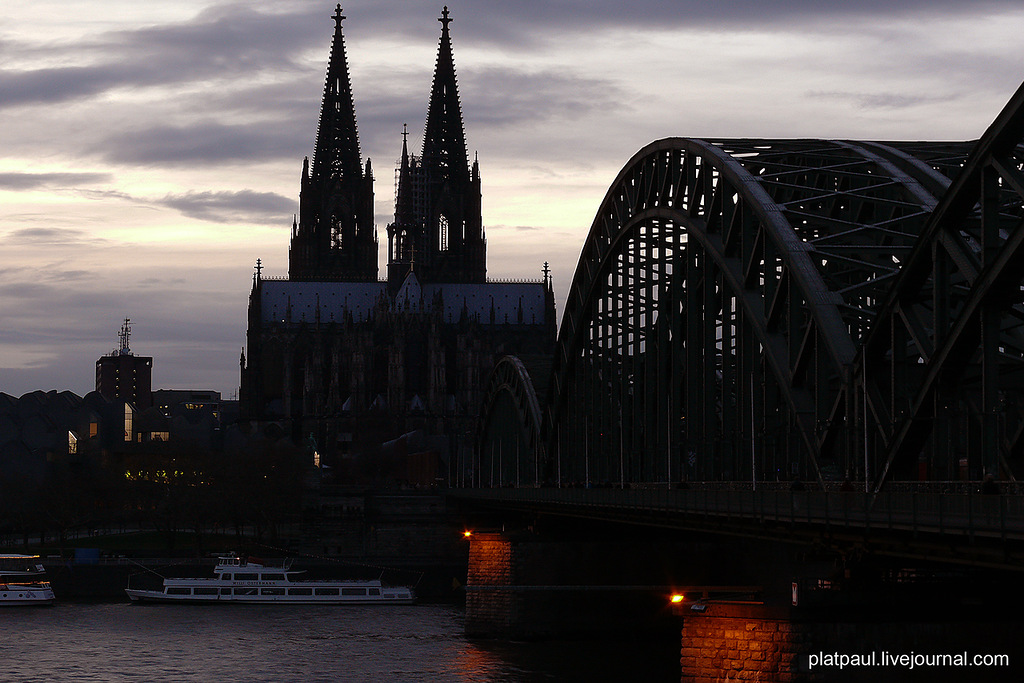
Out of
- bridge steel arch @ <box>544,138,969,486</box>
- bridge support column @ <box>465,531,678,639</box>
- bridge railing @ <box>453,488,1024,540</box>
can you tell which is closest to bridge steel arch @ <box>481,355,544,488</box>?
bridge support column @ <box>465,531,678,639</box>

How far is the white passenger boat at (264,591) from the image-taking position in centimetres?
9762

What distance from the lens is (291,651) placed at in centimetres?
6744

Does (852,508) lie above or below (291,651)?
above

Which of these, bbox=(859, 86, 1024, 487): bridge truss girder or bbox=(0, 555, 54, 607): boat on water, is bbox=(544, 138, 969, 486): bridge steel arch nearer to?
bbox=(859, 86, 1024, 487): bridge truss girder

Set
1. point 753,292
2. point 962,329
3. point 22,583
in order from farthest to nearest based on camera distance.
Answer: point 22,583
point 753,292
point 962,329

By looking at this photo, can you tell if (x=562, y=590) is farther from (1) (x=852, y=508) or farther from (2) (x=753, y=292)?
(1) (x=852, y=508)

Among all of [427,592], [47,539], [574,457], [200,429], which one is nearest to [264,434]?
[200,429]

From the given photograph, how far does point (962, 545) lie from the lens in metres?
27.7

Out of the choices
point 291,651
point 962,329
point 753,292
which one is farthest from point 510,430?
point 962,329

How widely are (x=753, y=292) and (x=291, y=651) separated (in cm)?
2820

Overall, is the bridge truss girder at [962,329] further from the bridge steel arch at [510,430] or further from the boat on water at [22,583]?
the boat on water at [22,583]

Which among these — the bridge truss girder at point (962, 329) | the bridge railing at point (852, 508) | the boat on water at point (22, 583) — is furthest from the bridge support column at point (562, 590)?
the boat on water at point (22, 583)

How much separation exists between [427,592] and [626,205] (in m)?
46.1

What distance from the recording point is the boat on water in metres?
93.8
